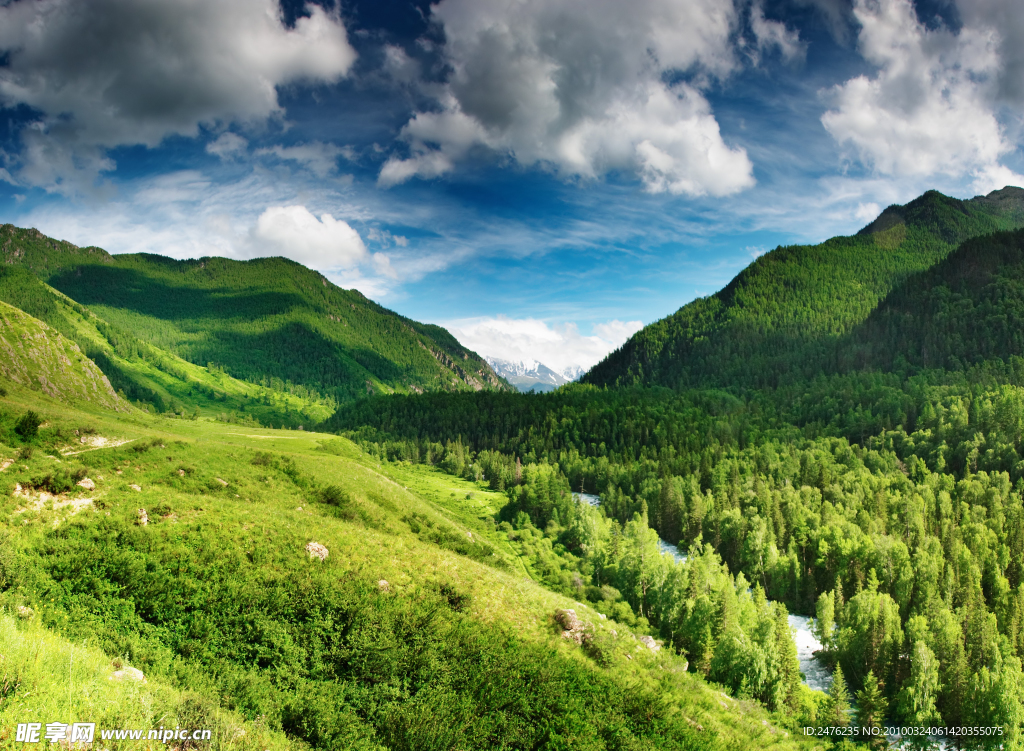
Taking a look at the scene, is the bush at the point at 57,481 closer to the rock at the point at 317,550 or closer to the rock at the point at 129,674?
the rock at the point at 317,550

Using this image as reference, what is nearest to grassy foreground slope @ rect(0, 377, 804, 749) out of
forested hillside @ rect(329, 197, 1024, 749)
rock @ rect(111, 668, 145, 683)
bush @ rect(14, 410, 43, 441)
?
rock @ rect(111, 668, 145, 683)

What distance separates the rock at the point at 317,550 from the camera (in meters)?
42.0

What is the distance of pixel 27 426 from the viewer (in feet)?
176

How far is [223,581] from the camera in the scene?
117 ft

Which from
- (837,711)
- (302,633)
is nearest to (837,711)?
(837,711)

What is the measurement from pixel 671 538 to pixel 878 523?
166ft

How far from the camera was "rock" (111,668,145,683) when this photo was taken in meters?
23.2

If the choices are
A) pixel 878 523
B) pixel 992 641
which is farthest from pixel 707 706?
pixel 878 523

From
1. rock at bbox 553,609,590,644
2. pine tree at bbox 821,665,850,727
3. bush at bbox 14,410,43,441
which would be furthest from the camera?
pine tree at bbox 821,665,850,727

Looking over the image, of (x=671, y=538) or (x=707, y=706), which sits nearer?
(x=707, y=706)

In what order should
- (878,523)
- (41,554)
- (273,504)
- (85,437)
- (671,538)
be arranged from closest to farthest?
(41,554) → (273,504) → (85,437) → (878,523) → (671,538)

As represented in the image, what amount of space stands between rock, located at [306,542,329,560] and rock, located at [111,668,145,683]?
1693cm

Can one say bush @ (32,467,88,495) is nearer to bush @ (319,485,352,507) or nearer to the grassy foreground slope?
the grassy foreground slope

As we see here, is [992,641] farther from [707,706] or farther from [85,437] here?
[85,437]
